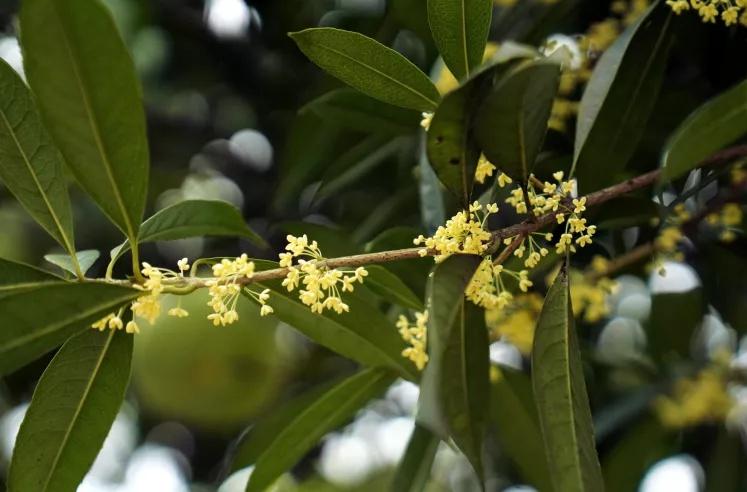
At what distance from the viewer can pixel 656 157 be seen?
1.31 metres

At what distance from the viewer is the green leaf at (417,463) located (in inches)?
46.2

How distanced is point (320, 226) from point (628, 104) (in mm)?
439

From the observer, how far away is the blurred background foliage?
127cm

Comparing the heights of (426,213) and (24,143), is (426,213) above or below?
above

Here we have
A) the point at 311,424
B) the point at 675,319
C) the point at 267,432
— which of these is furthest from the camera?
the point at 675,319

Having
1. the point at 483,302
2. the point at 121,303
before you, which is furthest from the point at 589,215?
the point at 121,303

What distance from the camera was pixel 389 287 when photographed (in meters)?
0.92

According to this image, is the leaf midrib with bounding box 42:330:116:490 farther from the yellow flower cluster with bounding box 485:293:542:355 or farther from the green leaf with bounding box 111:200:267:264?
the yellow flower cluster with bounding box 485:293:542:355

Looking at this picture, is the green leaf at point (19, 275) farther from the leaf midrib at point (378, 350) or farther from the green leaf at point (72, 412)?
the leaf midrib at point (378, 350)

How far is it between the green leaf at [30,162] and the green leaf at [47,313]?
63 mm

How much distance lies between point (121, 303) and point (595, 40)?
0.73 meters

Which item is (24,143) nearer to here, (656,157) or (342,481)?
(656,157)

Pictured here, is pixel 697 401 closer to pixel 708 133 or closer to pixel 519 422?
pixel 519 422

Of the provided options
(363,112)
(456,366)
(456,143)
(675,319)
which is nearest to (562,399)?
(456,366)
